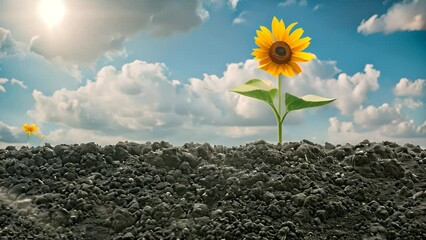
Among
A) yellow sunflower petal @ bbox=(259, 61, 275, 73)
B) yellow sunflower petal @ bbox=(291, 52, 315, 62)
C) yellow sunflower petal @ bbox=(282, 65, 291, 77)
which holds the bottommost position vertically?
yellow sunflower petal @ bbox=(282, 65, 291, 77)

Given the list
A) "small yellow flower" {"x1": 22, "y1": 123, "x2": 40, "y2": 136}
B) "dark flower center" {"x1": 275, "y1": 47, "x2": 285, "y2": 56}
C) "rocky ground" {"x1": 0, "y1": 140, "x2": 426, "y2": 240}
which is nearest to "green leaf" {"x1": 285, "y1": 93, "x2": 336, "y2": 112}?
"dark flower center" {"x1": 275, "y1": 47, "x2": 285, "y2": 56}

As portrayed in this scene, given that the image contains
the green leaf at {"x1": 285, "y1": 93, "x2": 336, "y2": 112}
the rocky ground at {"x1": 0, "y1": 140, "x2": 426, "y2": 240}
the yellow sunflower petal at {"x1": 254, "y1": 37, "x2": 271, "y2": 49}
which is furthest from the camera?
the yellow sunflower petal at {"x1": 254, "y1": 37, "x2": 271, "y2": 49}

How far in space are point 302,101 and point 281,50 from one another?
510mm

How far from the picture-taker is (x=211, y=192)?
10.1 feet

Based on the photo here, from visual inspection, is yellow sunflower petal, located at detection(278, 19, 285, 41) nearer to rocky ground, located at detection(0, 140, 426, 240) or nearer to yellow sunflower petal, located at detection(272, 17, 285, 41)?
yellow sunflower petal, located at detection(272, 17, 285, 41)

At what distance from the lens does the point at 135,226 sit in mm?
2861

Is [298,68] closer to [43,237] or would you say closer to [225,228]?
[225,228]

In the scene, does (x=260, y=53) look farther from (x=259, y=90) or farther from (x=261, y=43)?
(x=259, y=90)

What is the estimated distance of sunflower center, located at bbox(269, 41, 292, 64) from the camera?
14.3 feet

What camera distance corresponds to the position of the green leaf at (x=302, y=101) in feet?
13.8

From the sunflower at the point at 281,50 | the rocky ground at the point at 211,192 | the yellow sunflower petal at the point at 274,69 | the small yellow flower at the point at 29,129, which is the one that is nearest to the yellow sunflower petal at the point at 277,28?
the sunflower at the point at 281,50

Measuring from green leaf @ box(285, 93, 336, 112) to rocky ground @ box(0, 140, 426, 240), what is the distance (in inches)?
19.6

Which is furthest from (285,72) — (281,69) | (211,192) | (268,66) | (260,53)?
(211,192)

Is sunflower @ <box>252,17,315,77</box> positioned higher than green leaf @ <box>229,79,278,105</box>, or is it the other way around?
sunflower @ <box>252,17,315,77</box>
